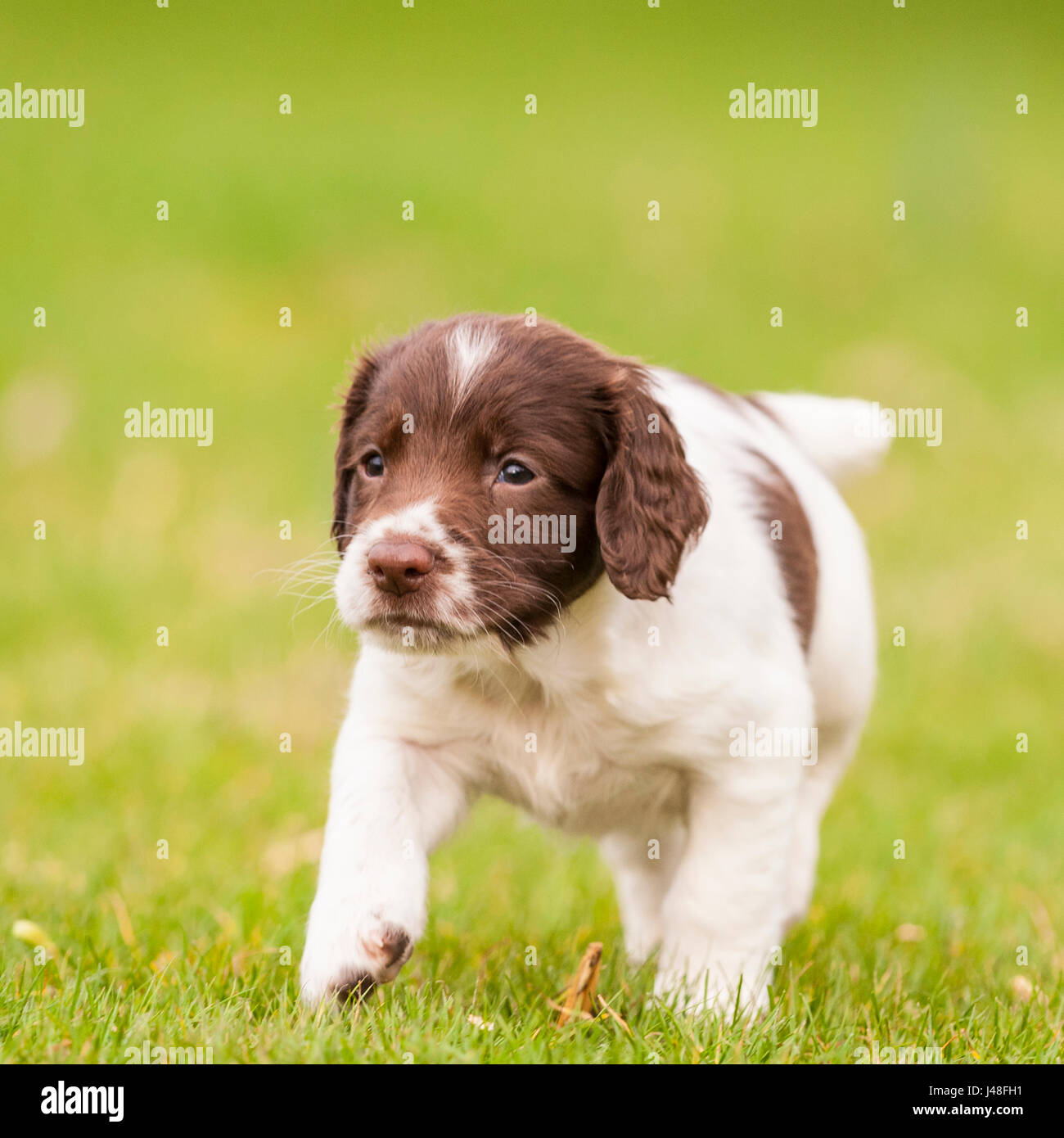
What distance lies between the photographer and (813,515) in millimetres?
4809

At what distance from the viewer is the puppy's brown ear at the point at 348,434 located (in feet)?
13.2

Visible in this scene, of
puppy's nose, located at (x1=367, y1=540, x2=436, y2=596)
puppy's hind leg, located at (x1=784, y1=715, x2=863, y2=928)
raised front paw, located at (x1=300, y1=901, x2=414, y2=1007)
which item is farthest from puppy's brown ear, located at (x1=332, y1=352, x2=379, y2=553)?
puppy's hind leg, located at (x1=784, y1=715, x2=863, y2=928)

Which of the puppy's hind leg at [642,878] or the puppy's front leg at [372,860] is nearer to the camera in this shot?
the puppy's front leg at [372,860]

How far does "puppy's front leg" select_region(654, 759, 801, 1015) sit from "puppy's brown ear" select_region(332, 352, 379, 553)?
1.10 m

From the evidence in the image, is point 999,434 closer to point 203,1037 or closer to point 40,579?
point 40,579

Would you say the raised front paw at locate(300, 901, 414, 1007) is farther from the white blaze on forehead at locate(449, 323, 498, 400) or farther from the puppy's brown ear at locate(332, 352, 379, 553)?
the white blaze on forehead at locate(449, 323, 498, 400)

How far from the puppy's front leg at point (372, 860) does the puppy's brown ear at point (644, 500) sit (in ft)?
2.30

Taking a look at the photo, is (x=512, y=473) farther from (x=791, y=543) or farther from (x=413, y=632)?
(x=791, y=543)

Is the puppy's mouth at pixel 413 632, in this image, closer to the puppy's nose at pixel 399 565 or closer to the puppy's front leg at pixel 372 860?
the puppy's nose at pixel 399 565

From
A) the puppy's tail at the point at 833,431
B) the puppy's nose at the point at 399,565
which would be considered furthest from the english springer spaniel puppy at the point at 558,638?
the puppy's tail at the point at 833,431

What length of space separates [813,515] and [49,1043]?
2647 millimetres

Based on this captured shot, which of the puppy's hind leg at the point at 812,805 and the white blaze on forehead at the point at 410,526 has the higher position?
the white blaze on forehead at the point at 410,526

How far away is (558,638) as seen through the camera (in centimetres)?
382

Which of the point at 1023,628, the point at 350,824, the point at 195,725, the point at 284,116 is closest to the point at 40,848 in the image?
the point at 195,725
